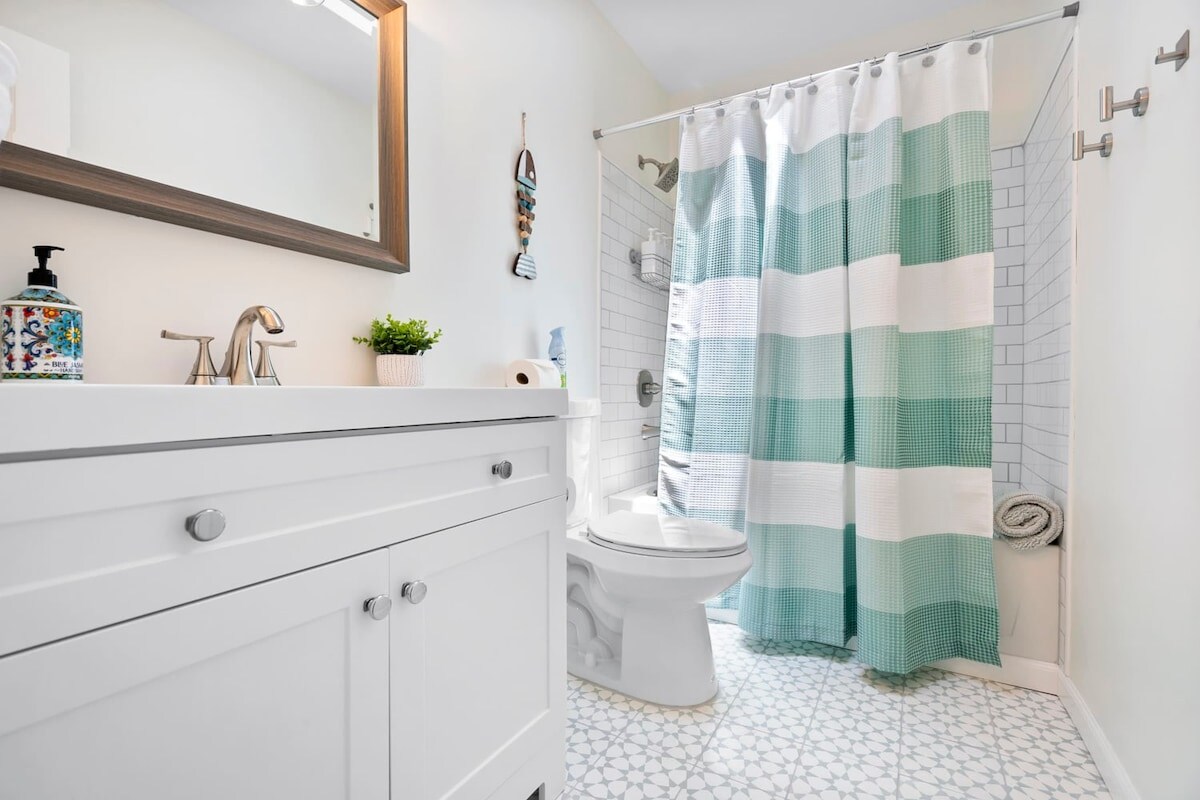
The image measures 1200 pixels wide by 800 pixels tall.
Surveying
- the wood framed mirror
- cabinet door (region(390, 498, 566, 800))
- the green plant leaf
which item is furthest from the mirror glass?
cabinet door (region(390, 498, 566, 800))

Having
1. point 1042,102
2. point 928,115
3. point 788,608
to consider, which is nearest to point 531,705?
point 788,608

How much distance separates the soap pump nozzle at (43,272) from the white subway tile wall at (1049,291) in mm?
2373

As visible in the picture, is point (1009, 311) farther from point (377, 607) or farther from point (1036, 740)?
point (377, 607)

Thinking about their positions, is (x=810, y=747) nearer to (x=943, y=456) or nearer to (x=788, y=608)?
(x=788, y=608)

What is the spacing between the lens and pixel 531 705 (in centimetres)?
117

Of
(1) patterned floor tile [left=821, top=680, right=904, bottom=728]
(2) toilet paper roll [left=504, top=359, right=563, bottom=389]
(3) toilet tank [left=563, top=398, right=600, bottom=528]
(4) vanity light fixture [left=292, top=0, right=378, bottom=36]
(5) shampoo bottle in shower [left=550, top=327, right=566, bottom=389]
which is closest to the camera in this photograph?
(4) vanity light fixture [left=292, top=0, right=378, bottom=36]

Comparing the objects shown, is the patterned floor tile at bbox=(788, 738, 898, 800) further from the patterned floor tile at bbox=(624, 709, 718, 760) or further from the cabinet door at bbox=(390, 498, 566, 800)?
the cabinet door at bbox=(390, 498, 566, 800)

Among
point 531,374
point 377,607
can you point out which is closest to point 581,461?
point 531,374

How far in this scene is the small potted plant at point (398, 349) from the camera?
53.5 inches

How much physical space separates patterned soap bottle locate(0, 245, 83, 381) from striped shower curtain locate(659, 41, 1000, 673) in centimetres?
174

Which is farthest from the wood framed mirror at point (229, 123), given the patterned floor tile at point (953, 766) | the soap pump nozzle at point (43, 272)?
the patterned floor tile at point (953, 766)

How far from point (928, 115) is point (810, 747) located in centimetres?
190

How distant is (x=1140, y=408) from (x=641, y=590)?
122cm

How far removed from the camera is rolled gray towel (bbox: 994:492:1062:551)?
1.77 metres
